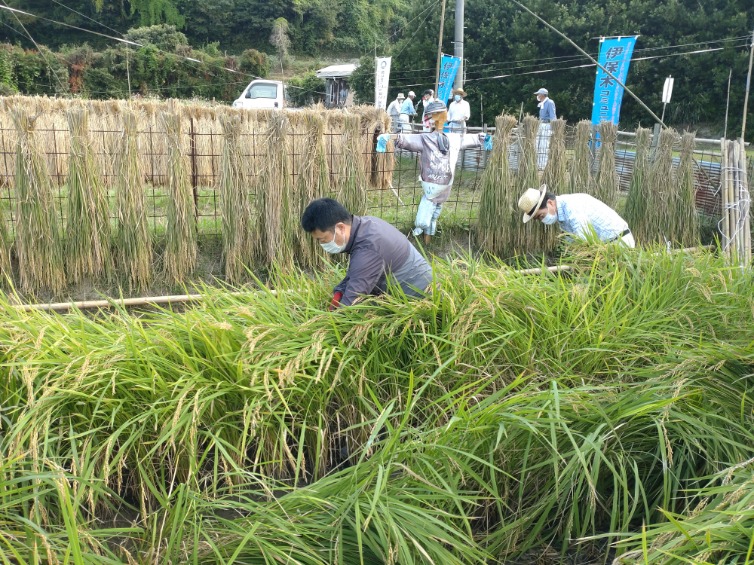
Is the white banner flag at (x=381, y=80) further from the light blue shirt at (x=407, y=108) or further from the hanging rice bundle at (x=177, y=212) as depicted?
the hanging rice bundle at (x=177, y=212)

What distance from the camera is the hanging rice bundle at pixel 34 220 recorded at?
532 cm

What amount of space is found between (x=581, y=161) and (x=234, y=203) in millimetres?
3374

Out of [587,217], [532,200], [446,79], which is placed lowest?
[587,217]

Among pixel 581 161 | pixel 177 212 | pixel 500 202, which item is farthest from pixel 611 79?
pixel 177 212

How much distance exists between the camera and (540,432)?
2.39 m

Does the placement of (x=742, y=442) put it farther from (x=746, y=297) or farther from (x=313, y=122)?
(x=313, y=122)

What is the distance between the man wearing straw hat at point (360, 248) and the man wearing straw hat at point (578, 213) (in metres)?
1.61

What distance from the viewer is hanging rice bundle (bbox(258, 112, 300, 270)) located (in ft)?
19.1

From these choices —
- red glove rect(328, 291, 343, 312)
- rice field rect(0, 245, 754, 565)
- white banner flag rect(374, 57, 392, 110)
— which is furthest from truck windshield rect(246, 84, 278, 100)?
red glove rect(328, 291, 343, 312)

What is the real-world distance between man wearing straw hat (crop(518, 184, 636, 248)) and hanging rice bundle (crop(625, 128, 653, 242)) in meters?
2.33

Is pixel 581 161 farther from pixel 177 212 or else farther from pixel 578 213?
pixel 177 212

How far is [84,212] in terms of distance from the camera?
5465 millimetres

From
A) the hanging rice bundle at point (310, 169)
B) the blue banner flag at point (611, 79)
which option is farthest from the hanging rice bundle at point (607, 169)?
the blue banner flag at point (611, 79)

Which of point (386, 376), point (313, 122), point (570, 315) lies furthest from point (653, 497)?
point (313, 122)
